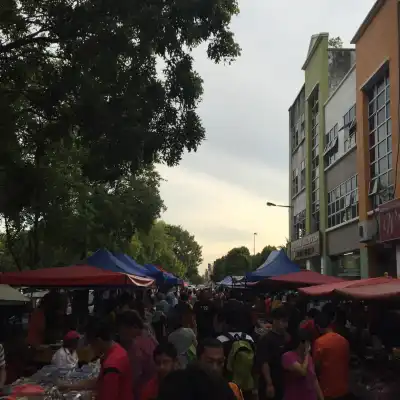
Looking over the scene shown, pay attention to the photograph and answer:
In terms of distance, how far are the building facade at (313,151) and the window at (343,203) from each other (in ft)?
3.23

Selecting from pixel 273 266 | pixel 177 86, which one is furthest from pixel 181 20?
pixel 273 266

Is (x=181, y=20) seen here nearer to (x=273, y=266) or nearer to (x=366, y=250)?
(x=273, y=266)

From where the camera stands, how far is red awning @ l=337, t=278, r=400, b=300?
7219 mm

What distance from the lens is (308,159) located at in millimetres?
38750

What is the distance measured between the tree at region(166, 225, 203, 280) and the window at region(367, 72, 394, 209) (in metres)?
93.3

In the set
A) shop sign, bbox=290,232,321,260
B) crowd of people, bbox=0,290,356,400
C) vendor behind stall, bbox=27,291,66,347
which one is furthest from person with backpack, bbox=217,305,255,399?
Answer: shop sign, bbox=290,232,321,260

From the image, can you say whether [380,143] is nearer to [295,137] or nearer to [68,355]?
[68,355]

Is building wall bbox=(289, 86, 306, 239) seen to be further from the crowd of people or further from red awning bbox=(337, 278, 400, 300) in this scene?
the crowd of people

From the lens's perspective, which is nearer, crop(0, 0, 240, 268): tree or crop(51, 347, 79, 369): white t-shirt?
crop(51, 347, 79, 369): white t-shirt

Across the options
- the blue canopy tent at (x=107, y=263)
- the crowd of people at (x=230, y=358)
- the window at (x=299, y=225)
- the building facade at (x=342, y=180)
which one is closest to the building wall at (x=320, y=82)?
the building facade at (x=342, y=180)

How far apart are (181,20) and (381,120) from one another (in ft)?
47.2

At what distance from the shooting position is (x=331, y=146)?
32.4 m

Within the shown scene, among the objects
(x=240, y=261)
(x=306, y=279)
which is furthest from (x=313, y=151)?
(x=240, y=261)

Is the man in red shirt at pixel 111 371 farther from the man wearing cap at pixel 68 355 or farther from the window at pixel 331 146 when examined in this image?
the window at pixel 331 146
